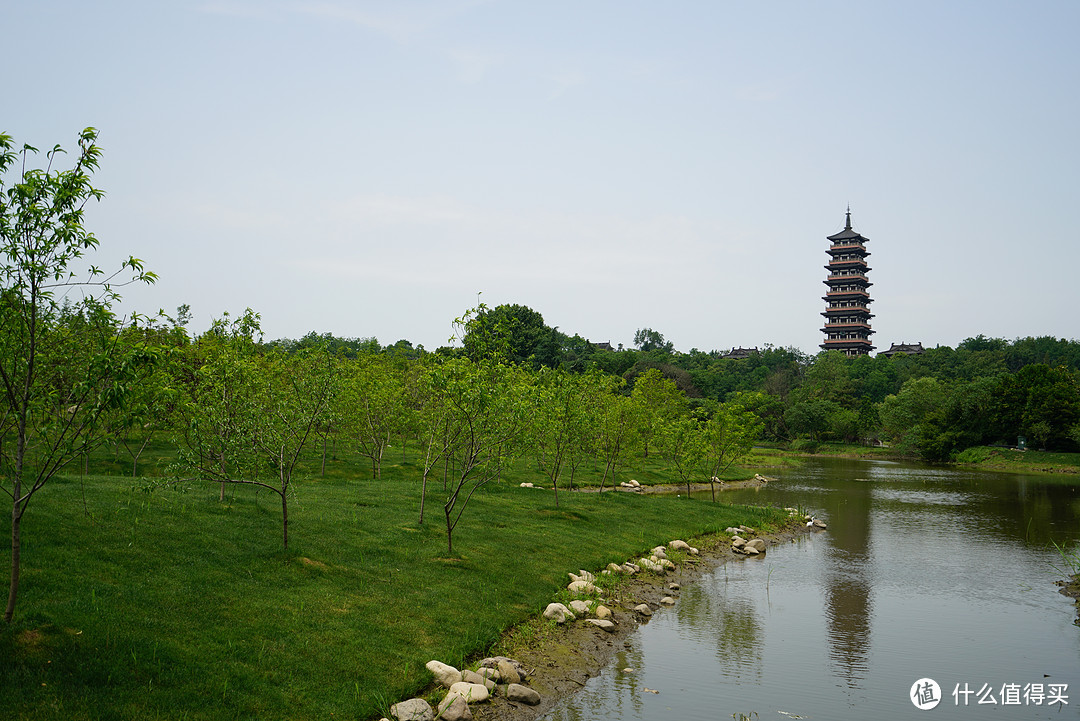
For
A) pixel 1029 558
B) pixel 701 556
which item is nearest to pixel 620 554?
pixel 701 556

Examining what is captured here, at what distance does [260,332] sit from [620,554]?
17245 mm

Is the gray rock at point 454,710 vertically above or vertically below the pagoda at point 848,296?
below

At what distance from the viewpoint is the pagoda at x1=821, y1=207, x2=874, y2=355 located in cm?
16462

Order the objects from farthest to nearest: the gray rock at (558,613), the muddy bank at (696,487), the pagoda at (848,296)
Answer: the pagoda at (848,296)
the muddy bank at (696,487)
the gray rock at (558,613)

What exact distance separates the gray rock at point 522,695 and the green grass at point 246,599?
1.55 m

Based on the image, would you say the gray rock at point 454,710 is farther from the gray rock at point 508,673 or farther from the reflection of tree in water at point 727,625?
the reflection of tree in water at point 727,625

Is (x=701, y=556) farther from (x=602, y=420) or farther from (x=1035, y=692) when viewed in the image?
(x=1035, y=692)

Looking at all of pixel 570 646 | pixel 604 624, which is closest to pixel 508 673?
pixel 570 646

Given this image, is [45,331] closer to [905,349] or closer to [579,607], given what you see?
[579,607]

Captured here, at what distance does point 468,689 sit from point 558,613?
647 centimetres

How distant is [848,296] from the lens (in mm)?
165750

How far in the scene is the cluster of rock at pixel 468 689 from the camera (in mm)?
14242

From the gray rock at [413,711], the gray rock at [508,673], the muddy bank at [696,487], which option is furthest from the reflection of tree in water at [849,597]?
the muddy bank at [696,487]

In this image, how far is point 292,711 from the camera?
43.3 feet
